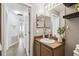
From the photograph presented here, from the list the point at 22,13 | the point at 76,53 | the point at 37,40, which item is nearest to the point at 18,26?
the point at 22,13

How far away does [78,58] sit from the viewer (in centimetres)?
114

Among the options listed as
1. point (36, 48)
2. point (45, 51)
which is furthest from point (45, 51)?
point (36, 48)

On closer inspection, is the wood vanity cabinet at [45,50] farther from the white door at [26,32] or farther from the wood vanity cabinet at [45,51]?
the white door at [26,32]

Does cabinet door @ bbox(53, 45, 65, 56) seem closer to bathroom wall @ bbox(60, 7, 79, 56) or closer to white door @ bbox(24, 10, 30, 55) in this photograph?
bathroom wall @ bbox(60, 7, 79, 56)

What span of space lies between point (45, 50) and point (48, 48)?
47mm

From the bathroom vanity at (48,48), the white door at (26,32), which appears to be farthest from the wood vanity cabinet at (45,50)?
the white door at (26,32)

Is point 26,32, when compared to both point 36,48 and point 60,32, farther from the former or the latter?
point 60,32

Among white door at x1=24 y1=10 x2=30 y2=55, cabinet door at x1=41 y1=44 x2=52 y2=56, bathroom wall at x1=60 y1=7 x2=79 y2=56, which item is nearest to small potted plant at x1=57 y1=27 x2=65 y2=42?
bathroom wall at x1=60 y1=7 x2=79 y2=56

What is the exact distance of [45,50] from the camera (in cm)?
120

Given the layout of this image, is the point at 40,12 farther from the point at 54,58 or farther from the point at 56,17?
the point at 54,58

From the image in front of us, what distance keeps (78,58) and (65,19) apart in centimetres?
49

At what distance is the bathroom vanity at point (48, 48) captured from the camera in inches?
45.9

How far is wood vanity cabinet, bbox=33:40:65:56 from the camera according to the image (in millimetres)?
1165

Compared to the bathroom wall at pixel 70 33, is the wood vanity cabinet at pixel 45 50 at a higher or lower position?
lower
